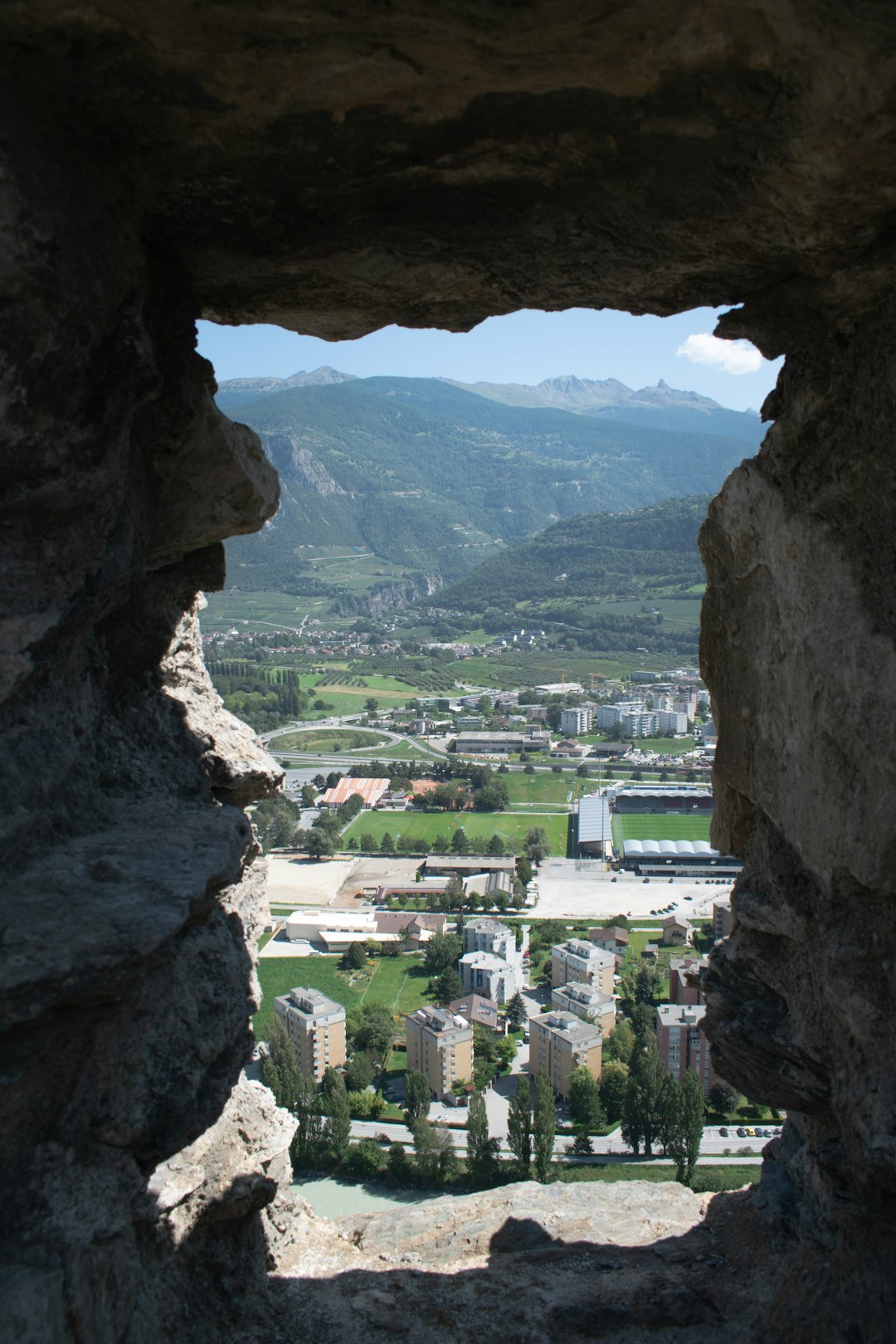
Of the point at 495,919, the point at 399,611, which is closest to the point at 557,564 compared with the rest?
the point at 399,611

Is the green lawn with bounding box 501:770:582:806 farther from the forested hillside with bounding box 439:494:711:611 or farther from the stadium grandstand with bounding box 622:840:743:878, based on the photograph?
the forested hillside with bounding box 439:494:711:611

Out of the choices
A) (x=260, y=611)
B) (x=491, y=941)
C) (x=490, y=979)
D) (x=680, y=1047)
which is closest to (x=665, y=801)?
(x=491, y=941)

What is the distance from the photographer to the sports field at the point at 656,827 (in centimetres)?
5975

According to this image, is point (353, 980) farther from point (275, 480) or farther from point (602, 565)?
point (602, 565)

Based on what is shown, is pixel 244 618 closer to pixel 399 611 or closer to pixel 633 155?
pixel 399 611

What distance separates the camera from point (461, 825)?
63.1m

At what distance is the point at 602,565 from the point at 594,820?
122 m

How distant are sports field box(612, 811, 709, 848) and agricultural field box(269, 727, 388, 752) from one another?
27472 mm

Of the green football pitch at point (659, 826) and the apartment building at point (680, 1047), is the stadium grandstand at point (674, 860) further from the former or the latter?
the apartment building at point (680, 1047)

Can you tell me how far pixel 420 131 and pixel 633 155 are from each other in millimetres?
1116

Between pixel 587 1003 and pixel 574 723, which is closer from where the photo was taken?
pixel 587 1003

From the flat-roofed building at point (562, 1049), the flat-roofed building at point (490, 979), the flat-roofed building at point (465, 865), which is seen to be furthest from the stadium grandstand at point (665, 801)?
the flat-roofed building at point (562, 1049)

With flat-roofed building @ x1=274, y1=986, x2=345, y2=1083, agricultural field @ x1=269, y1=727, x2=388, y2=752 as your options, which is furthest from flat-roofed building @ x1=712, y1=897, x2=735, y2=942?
agricultural field @ x1=269, y1=727, x2=388, y2=752

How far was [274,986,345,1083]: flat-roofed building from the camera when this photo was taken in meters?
30.2
